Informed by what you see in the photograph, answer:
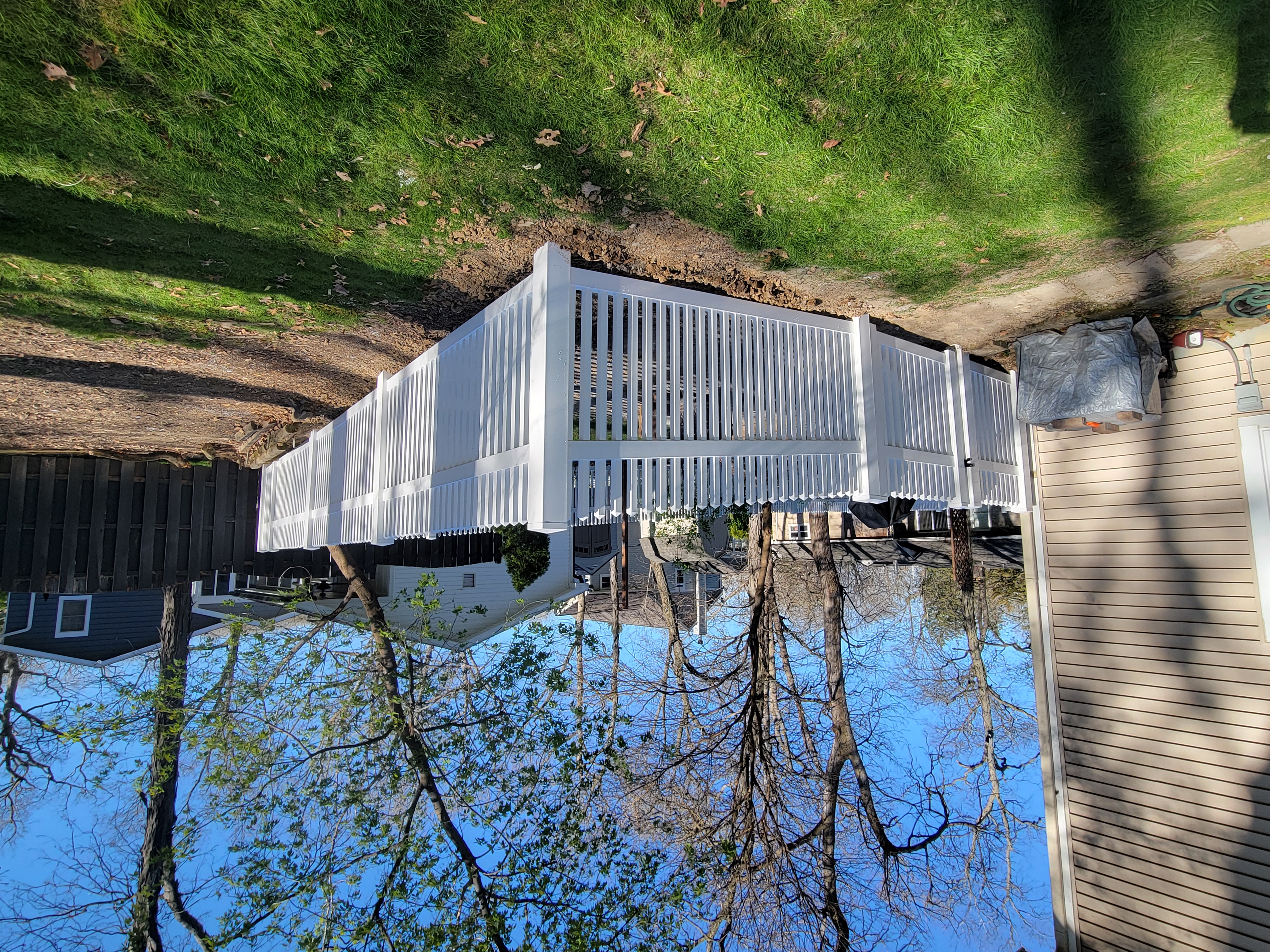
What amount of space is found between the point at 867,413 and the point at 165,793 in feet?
37.3

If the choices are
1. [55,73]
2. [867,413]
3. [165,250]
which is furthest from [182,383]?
[867,413]

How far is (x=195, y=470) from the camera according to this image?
9547 millimetres

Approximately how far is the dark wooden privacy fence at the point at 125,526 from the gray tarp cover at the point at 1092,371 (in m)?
10.5

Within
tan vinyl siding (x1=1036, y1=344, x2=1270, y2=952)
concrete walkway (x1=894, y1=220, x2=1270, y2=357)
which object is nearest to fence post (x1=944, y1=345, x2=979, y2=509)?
concrete walkway (x1=894, y1=220, x2=1270, y2=357)

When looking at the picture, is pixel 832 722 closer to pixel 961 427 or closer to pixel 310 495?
pixel 961 427

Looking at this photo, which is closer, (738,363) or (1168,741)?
(738,363)

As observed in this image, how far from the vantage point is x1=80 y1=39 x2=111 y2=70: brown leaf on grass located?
272cm

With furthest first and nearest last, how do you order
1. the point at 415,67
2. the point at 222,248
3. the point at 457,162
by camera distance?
1. the point at 222,248
2. the point at 457,162
3. the point at 415,67

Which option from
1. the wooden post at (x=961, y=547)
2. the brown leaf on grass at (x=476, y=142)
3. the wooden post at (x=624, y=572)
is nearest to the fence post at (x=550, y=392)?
the brown leaf on grass at (x=476, y=142)

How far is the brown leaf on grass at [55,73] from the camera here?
2.75 m

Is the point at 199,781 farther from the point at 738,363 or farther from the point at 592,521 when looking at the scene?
the point at 738,363

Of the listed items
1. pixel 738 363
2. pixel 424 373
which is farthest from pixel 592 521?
pixel 424 373

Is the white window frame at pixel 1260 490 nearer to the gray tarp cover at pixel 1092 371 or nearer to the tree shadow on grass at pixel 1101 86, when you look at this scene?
the gray tarp cover at pixel 1092 371

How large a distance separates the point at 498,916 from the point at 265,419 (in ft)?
23.3
